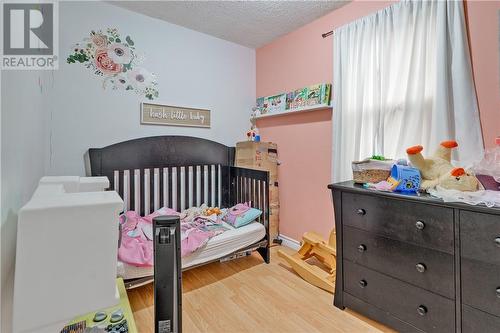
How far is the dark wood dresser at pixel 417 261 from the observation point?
1132 millimetres

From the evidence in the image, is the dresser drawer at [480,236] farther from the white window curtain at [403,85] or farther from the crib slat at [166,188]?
the crib slat at [166,188]

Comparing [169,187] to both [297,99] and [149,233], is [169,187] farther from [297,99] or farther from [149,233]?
[297,99]

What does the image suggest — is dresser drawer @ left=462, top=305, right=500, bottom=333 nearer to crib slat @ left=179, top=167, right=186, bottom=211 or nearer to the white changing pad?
the white changing pad

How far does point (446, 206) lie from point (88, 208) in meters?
1.49

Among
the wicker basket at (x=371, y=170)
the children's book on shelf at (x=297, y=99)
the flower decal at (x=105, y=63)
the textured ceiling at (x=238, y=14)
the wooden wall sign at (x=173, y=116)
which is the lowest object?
the wicker basket at (x=371, y=170)

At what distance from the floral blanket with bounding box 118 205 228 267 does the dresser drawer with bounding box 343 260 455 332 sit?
109 centimetres

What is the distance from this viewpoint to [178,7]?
88.7 inches

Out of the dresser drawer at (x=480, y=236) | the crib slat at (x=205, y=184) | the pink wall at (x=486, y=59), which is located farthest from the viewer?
the crib slat at (x=205, y=184)

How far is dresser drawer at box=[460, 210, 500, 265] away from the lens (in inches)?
42.9

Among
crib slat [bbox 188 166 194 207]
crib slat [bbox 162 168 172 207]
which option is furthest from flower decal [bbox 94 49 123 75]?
crib slat [bbox 188 166 194 207]

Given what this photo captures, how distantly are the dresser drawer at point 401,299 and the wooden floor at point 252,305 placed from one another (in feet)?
0.59

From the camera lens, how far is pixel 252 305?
1742mm

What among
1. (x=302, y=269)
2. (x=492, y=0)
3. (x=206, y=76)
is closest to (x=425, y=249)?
(x=302, y=269)

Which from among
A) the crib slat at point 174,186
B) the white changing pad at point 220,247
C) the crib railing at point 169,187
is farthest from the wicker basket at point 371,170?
the crib slat at point 174,186
